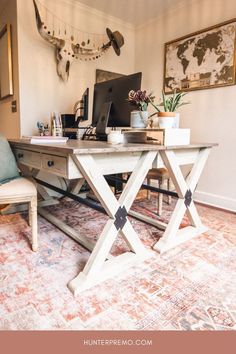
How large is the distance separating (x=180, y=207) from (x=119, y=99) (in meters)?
0.99

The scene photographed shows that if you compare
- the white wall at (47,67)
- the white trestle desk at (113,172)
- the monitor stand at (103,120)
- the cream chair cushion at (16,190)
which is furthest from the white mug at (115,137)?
the white wall at (47,67)

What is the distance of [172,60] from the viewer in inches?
118

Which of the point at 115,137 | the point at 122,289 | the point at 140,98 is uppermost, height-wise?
the point at 140,98

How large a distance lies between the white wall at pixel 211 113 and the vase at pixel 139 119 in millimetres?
1318

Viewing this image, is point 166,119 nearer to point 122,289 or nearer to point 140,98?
point 140,98

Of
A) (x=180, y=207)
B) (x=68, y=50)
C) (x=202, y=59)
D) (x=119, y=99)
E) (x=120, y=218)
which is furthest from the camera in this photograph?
(x=68, y=50)

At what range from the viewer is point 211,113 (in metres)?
2.70

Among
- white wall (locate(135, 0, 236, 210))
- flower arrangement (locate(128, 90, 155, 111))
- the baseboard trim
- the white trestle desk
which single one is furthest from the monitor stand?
the baseboard trim

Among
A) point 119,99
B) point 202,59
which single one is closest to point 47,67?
point 119,99

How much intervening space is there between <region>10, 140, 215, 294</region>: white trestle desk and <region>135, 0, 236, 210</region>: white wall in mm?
862

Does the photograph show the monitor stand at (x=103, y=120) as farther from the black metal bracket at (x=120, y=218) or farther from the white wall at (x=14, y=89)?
the white wall at (x=14, y=89)

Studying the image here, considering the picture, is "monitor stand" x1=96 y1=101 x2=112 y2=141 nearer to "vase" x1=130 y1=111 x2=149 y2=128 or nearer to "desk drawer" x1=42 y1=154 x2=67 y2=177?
"vase" x1=130 y1=111 x2=149 y2=128
